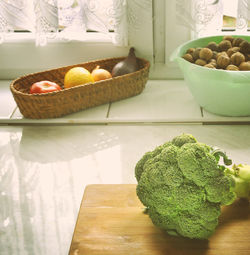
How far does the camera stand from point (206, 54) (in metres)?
1.25

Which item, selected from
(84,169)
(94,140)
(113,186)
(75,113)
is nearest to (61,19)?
(75,113)

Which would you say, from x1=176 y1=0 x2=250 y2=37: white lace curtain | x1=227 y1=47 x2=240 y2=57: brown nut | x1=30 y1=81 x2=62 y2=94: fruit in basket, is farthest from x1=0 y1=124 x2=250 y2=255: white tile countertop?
x1=176 y1=0 x2=250 y2=37: white lace curtain

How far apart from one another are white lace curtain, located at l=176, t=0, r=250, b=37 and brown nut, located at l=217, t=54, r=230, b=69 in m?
0.18

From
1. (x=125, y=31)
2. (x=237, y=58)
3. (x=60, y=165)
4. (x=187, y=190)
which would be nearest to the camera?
(x=187, y=190)

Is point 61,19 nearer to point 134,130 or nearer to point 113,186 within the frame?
point 134,130

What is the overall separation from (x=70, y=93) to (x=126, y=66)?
24 centimetres

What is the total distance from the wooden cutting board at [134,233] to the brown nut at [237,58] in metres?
0.51

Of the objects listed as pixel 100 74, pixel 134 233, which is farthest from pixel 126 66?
pixel 134 233

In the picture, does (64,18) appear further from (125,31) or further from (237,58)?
(237,58)

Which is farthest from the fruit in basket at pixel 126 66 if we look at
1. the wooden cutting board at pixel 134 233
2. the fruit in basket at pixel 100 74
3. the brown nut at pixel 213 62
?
the wooden cutting board at pixel 134 233

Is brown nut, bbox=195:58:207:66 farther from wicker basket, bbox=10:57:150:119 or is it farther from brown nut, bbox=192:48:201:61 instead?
wicker basket, bbox=10:57:150:119

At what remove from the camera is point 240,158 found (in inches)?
43.0

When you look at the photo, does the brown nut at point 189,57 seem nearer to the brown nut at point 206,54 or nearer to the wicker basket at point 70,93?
the brown nut at point 206,54

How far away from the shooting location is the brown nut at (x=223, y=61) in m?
1.21
